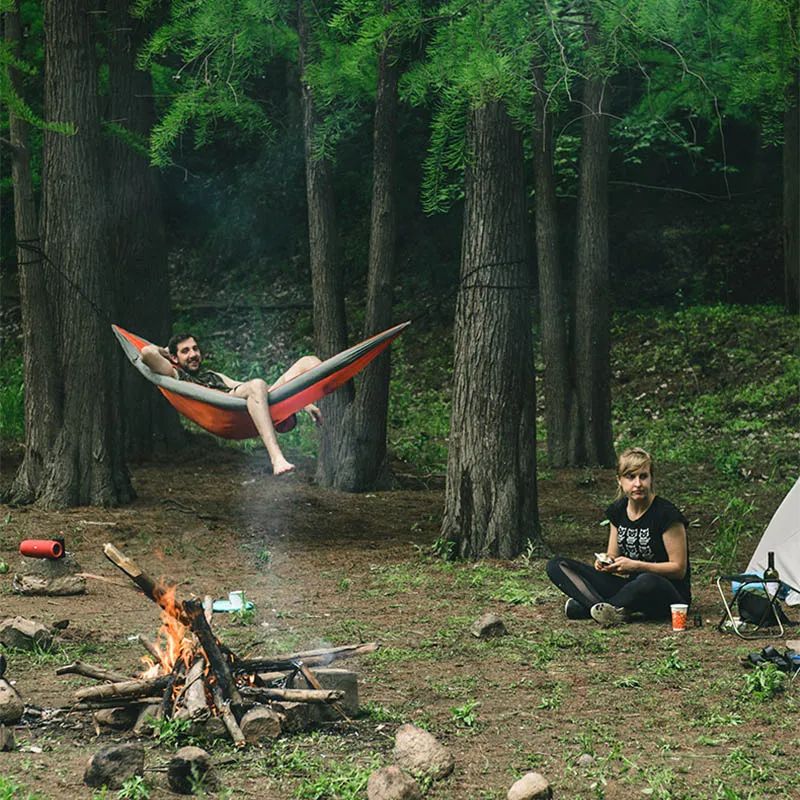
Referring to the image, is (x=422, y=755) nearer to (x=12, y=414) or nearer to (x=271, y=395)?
(x=271, y=395)

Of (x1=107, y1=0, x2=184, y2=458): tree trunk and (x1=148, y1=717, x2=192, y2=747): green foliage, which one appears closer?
(x1=148, y1=717, x2=192, y2=747): green foliage

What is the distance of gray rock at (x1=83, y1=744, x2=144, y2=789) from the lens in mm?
3270

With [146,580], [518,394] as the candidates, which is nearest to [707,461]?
[518,394]

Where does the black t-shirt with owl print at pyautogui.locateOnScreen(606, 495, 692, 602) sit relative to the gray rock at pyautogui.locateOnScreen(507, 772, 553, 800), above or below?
above

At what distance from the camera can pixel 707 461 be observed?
11445 millimetres

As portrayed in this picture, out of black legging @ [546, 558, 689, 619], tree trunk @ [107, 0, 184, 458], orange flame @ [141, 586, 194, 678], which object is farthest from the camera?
tree trunk @ [107, 0, 184, 458]

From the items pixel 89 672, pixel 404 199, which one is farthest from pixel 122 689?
pixel 404 199

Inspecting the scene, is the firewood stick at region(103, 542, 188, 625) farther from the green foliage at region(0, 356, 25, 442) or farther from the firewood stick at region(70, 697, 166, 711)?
the green foliage at region(0, 356, 25, 442)

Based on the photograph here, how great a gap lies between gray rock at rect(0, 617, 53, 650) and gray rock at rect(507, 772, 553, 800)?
2.40 meters

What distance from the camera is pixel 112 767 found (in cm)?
328

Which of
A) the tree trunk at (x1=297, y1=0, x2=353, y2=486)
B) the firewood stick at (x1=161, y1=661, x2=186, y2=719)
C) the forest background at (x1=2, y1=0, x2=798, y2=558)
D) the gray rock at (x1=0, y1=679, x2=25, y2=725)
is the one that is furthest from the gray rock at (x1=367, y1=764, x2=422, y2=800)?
the tree trunk at (x1=297, y1=0, x2=353, y2=486)

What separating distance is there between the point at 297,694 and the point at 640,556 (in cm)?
214

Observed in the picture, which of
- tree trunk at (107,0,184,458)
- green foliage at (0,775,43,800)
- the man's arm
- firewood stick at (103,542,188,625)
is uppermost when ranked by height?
tree trunk at (107,0,184,458)

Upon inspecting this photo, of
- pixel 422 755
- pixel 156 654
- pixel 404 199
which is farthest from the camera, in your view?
pixel 404 199
